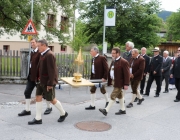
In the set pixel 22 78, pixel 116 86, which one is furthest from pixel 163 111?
pixel 22 78

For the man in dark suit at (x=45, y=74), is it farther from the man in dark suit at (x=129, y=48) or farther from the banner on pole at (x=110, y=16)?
the banner on pole at (x=110, y=16)

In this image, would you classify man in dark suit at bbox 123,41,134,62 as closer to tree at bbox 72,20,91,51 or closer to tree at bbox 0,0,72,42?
tree at bbox 0,0,72,42

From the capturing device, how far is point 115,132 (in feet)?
17.4

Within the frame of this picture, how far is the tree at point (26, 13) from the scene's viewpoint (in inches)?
495

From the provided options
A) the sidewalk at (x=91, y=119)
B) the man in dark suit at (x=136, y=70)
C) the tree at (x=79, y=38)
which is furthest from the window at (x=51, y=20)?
the tree at (x=79, y=38)

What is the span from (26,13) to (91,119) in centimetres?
876

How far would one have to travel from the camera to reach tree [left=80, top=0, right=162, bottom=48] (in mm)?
24891

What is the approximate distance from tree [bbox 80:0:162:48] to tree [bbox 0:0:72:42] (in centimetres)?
1045

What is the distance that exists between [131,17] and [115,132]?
21438 mm

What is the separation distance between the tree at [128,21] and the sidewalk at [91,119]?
17.2 meters

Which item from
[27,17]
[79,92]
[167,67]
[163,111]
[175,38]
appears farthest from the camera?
[175,38]

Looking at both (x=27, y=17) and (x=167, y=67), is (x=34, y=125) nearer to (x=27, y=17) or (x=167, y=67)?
(x=167, y=67)

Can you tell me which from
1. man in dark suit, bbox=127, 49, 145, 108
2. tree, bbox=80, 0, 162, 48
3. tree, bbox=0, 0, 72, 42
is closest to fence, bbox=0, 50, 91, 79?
tree, bbox=0, 0, 72, 42

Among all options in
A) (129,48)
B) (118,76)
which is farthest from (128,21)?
(118,76)
